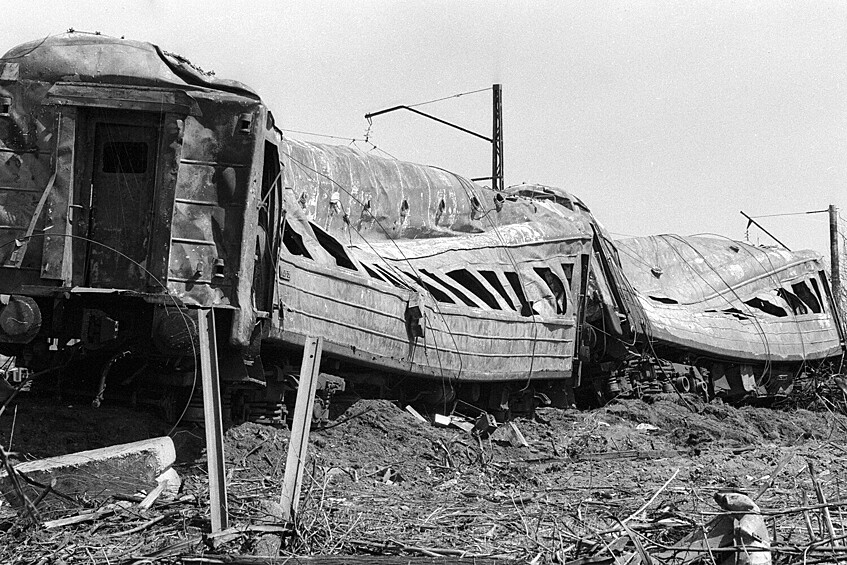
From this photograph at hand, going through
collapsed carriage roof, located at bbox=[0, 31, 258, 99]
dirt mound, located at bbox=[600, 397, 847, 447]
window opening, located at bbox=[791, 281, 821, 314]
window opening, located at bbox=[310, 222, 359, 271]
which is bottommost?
dirt mound, located at bbox=[600, 397, 847, 447]

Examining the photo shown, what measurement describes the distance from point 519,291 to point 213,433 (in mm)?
8918

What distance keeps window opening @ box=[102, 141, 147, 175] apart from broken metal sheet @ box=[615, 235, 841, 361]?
9.47 metres

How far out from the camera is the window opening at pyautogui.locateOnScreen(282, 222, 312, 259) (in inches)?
402

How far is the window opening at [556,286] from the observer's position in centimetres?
1495

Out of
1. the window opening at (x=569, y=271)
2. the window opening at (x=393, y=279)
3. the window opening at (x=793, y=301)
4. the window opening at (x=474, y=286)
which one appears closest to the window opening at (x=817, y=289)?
the window opening at (x=793, y=301)

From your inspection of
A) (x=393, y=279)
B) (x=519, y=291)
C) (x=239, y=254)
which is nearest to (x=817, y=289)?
(x=519, y=291)

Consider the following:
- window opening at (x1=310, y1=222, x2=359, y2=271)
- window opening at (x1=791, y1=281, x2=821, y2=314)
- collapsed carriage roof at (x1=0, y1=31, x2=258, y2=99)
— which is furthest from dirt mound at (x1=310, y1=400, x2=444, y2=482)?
window opening at (x1=791, y1=281, x2=821, y2=314)

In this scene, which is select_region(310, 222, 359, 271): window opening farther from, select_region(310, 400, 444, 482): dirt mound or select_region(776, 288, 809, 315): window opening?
select_region(776, 288, 809, 315): window opening

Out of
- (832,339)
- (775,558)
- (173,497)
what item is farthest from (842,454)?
(832,339)

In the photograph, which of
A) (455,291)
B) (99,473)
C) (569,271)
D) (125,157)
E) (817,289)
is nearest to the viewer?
(99,473)

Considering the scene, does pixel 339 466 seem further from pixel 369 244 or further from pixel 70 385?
pixel 369 244

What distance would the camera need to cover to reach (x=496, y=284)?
1415cm

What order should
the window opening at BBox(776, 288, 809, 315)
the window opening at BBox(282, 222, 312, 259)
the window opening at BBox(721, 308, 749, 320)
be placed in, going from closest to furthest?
the window opening at BBox(282, 222, 312, 259) < the window opening at BBox(721, 308, 749, 320) < the window opening at BBox(776, 288, 809, 315)

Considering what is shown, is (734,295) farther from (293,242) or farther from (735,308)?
(293,242)
